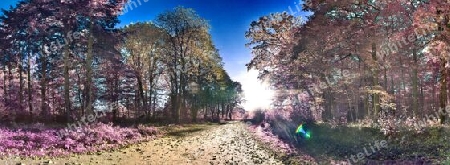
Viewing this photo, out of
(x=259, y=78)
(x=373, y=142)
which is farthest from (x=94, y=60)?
(x=373, y=142)

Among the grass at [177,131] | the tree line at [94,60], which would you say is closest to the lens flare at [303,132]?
the grass at [177,131]

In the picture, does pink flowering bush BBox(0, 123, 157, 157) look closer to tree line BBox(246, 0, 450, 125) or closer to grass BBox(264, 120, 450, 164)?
grass BBox(264, 120, 450, 164)

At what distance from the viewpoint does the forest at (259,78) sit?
15.1m

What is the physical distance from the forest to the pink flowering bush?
0.07 m

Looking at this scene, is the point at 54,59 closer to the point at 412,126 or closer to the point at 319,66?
the point at 319,66

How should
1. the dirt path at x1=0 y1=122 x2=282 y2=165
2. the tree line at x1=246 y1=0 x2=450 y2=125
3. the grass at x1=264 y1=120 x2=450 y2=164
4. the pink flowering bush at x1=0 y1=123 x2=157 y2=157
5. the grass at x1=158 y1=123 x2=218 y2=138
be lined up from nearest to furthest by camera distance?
the grass at x1=264 y1=120 x2=450 y2=164 → the dirt path at x1=0 y1=122 x2=282 y2=165 → the pink flowering bush at x1=0 y1=123 x2=157 y2=157 → the tree line at x1=246 y1=0 x2=450 y2=125 → the grass at x1=158 y1=123 x2=218 y2=138

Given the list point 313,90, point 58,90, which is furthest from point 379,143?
point 58,90

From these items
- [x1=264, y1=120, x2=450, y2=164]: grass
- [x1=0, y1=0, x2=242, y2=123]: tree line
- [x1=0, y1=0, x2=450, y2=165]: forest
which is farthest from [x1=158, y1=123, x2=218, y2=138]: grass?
[x1=264, y1=120, x2=450, y2=164]: grass

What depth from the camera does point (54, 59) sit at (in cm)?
3453

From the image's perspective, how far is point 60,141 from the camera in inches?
639

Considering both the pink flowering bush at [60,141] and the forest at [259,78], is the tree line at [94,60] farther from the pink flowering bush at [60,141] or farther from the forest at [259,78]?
the pink flowering bush at [60,141]

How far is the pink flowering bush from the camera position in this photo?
47.0 feet

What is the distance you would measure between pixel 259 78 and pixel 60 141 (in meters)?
20.7

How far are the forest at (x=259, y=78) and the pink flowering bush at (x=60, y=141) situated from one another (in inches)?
2.7
